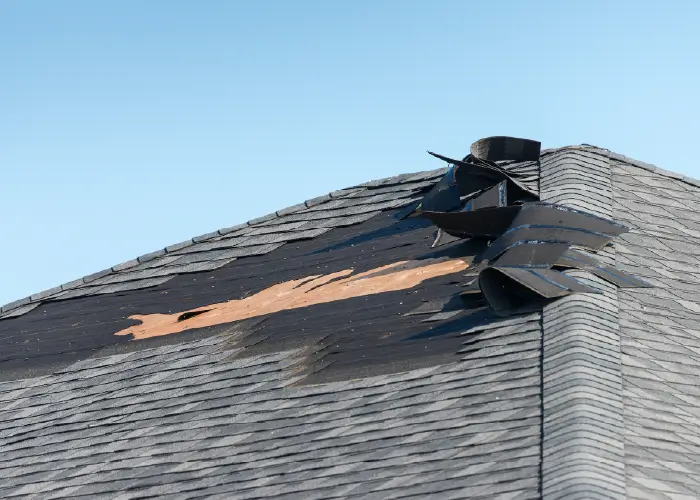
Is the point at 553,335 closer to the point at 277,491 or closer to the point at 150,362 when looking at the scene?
the point at 277,491

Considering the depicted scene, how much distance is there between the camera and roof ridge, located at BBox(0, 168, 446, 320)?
1975 cm

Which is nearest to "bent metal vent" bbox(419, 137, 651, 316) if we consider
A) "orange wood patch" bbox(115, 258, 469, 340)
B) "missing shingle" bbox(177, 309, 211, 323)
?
"orange wood patch" bbox(115, 258, 469, 340)

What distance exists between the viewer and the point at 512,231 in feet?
52.4

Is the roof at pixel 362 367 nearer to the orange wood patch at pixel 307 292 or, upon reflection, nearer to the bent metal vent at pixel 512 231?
the orange wood patch at pixel 307 292

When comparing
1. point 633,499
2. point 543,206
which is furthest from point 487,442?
point 543,206

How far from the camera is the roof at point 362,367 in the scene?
11.7 metres

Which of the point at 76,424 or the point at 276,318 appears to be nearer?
the point at 76,424

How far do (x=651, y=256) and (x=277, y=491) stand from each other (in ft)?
20.2

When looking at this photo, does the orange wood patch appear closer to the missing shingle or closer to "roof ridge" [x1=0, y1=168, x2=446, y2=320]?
the missing shingle

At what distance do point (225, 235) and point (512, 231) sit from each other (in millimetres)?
5752

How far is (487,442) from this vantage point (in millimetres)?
11750

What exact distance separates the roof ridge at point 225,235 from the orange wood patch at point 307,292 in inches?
69.9

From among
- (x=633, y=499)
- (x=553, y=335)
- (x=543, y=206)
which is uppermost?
(x=543, y=206)

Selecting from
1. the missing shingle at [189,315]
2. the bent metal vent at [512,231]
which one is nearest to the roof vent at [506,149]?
the bent metal vent at [512,231]
